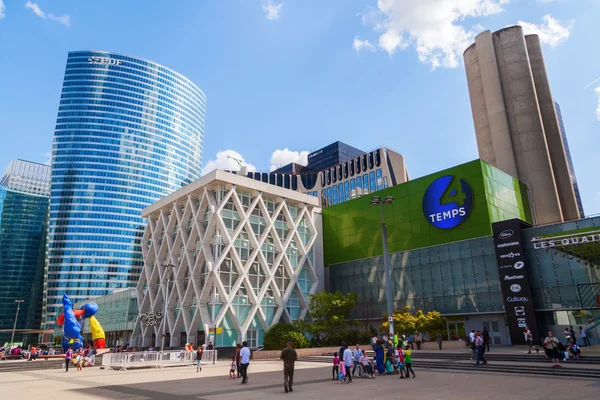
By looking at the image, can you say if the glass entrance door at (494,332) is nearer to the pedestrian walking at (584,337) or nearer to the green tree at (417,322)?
the green tree at (417,322)

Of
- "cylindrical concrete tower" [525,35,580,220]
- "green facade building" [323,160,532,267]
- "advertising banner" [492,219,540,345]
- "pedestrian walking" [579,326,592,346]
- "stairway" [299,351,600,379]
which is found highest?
"cylindrical concrete tower" [525,35,580,220]

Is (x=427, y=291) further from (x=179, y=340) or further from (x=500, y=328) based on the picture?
(x=179, y=340)

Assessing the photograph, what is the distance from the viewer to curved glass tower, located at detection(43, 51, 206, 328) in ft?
413

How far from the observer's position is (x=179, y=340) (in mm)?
51625

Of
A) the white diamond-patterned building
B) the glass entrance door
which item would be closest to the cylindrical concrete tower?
the glass entrance door

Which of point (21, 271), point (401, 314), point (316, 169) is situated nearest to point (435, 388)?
point (401, 314)

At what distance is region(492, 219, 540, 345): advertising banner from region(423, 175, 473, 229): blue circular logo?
12.9ft

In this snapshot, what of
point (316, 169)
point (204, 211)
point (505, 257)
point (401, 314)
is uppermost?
point (316, 169)

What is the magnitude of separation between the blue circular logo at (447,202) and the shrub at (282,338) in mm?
19665

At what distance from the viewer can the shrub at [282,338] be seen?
1581 inches

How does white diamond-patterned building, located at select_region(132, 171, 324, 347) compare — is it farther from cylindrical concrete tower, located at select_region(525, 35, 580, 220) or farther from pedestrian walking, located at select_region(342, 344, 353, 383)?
cylindrical concrete tower, located at select_region(525, 35, 580, 220)

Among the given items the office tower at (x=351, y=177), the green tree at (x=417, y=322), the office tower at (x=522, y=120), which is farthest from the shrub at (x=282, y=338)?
the office tower at (x=351, y=177)

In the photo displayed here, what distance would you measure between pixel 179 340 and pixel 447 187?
37676mm

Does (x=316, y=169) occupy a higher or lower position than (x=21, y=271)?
higher
